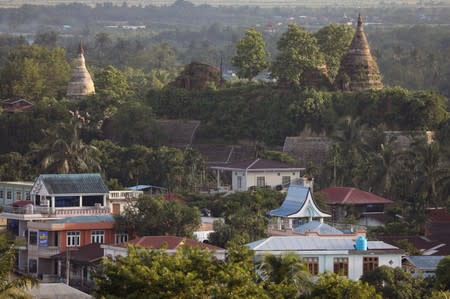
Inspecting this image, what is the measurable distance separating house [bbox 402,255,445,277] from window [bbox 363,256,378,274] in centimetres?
64

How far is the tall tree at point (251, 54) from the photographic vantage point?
83.6 meters

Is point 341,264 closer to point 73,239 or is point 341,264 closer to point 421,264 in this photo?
point 421,264

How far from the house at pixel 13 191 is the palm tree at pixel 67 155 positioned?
1112mm

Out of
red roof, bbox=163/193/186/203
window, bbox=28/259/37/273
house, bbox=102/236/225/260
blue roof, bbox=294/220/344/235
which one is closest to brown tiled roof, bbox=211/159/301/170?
red roof, bbox=163/193/186/203

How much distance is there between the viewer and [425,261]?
50.6 metres

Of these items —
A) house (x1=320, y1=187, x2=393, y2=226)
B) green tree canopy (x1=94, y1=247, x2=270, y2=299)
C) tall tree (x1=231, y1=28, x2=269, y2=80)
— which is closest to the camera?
green tree canopy (x1=94, y1=247, x2=270, y2=299)

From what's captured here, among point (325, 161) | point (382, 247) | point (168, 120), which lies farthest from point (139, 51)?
point (382, 247)

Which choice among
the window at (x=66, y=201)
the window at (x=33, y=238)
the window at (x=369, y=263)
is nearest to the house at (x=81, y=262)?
the window at (x=33, y=238)

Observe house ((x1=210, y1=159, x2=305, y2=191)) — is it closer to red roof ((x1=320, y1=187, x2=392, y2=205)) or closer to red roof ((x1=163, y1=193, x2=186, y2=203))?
red roof ((x1=163, y1=193, x2=186, y2=203))

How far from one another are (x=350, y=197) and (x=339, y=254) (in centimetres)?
1235

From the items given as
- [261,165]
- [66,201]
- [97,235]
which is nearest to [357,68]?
[261,165]

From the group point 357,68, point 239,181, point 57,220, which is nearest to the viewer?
point 57,220

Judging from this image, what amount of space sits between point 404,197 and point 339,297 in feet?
79.7

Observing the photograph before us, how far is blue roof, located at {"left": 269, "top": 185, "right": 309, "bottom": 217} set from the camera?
A: 56.2 m
